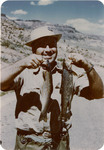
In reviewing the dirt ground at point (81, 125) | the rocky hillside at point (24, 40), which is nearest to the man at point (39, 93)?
the rocky hillside at point (24, 40)

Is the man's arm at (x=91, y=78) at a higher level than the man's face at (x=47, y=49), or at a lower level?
lower

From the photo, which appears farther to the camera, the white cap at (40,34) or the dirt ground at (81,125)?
the dirt ground at (81,125)

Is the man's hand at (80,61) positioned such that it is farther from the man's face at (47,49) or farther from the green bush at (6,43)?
the green bush at (6,43)

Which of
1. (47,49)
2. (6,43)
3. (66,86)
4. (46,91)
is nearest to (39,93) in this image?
(46,91)

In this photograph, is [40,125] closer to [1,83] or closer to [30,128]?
[30,128]

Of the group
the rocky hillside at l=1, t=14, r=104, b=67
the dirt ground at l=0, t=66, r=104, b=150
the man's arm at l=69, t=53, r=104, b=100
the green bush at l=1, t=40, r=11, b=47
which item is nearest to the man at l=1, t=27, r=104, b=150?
the man's arm at l=69, t=53, r=104, b=100
